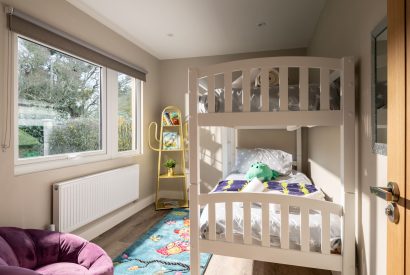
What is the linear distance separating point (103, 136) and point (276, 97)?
2.06m

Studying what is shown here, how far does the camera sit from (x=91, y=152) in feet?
8.47

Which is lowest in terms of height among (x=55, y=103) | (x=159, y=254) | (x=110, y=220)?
(x=159, y=254)

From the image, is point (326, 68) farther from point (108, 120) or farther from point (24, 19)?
point (108, 120)

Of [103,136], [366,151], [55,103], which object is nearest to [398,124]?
[366,151]

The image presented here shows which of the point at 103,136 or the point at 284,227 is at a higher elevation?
the point at 103,136

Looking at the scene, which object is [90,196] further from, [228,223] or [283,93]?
[283,93]

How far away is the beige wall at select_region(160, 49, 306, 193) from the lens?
3.73m

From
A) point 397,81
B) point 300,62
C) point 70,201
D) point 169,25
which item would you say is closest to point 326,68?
point 300,62

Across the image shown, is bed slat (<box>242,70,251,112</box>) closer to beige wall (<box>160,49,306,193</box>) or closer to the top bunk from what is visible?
the top bunk

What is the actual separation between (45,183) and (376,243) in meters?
2.34

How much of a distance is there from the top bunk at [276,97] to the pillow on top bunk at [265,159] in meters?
1.65

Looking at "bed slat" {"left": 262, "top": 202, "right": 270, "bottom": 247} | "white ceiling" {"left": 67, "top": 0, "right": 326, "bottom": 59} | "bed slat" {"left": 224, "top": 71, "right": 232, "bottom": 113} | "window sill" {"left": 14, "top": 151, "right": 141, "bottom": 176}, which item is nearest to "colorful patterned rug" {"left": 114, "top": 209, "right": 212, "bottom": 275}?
"bed slat" {"left": 262, "top": 202, "right": 270, "bottom": 247}

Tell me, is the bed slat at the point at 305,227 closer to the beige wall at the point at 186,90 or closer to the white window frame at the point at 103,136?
the white window frame at the point at 103,136

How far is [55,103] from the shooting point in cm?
221
